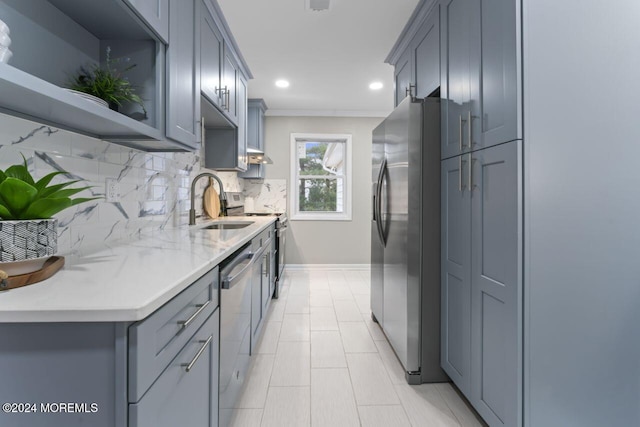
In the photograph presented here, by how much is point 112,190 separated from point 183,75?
0.71 m

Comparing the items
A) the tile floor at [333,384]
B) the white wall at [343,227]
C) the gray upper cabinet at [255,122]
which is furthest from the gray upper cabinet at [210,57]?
the white wall at [343,227]

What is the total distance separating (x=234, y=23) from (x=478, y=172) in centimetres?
225

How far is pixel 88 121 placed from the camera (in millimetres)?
1165

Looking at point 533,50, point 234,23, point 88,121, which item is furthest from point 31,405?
point 234,23

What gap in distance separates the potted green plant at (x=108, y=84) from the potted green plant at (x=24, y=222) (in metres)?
0.53

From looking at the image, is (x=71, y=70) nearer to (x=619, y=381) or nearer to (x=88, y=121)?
(x=88, y=121)

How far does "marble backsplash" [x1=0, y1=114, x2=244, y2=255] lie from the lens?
43.9 inches

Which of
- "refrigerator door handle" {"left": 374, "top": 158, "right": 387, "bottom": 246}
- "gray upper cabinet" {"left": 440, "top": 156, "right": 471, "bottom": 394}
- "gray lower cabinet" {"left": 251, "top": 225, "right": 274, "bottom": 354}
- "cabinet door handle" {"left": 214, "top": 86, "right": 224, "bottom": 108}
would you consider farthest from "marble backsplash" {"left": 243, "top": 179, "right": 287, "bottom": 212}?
"gray upper cabinet" {"left": 440, "top": 156, "right": 471, "bottom": 394}

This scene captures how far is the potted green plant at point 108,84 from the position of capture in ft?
4.09

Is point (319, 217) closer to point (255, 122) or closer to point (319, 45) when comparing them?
point (255, 122)

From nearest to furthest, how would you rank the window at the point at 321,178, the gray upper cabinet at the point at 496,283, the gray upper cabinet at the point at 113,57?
the gray upper cabinet at the point at 113,57, the gray upper cabinet at the point at 496,283, the window at the point at 321,178

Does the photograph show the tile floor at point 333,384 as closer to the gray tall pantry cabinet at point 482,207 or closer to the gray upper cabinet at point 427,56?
the gray tall pantry cabinet at point 482,207

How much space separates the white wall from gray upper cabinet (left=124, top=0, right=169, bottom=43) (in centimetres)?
355

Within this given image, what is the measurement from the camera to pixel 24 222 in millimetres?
792
